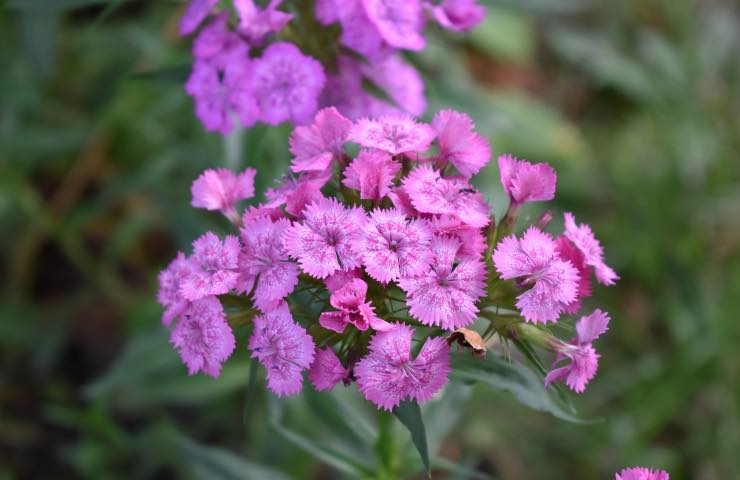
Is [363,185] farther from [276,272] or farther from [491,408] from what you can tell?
[491,408]

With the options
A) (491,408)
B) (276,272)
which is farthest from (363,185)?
(491,408)

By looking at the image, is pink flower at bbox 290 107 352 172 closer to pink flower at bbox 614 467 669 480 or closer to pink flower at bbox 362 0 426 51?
pink flower at bbox 362 0 426 51

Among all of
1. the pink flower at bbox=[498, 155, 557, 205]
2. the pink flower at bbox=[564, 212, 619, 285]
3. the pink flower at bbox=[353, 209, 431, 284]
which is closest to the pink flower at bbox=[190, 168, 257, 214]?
the pink flower at bbox=[353, 209, 431, 284]

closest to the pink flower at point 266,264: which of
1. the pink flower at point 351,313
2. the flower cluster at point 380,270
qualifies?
the flower cluster at point 380,270

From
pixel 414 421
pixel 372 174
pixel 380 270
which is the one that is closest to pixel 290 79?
pixel 372 174

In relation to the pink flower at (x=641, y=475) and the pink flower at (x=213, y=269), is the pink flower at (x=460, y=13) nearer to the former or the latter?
the pink flower at (x=213, y=269)
